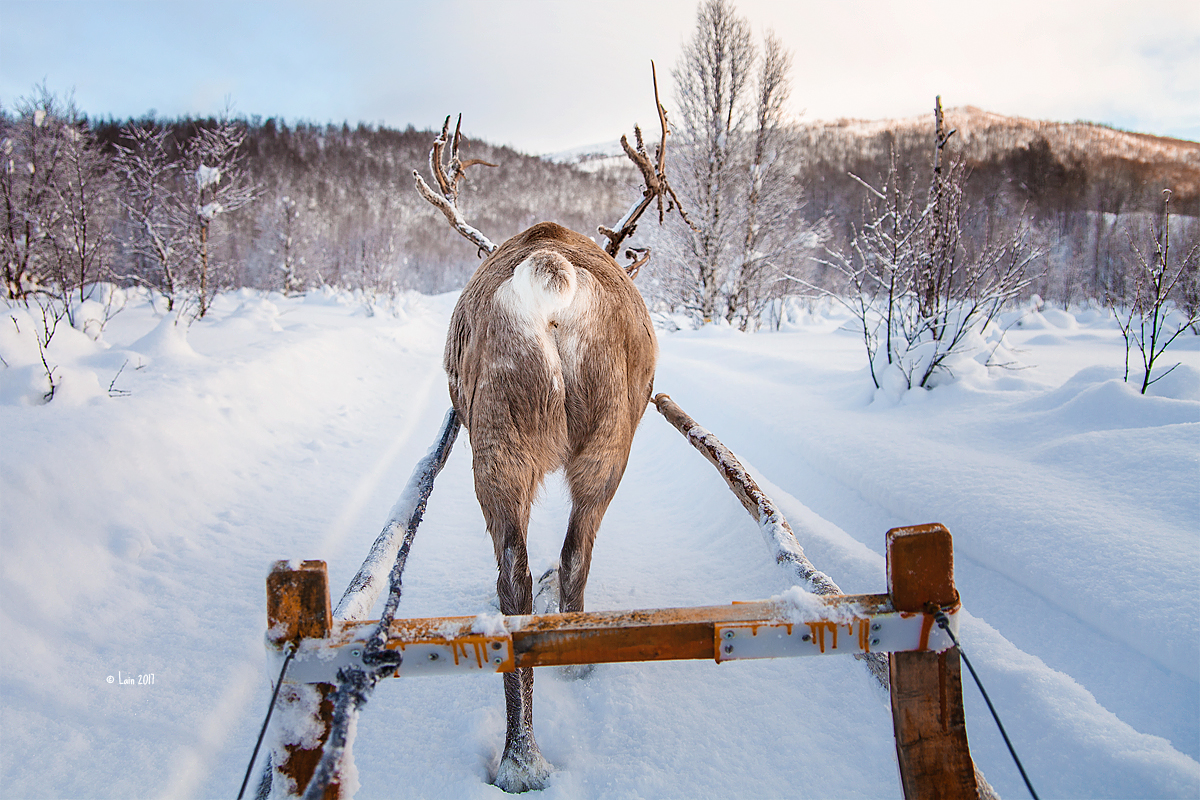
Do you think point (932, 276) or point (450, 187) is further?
point (932, 276)

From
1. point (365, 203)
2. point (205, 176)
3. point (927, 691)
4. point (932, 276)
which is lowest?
point (927, 691)

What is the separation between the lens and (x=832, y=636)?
39.6 inches

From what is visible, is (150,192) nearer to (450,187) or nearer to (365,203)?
(450,187)

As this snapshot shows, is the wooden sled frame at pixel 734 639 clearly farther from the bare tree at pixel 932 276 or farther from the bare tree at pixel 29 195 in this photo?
the bare tree at pixel 29 195

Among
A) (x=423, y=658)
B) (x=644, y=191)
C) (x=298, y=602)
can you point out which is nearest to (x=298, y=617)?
(x=298, y=602)

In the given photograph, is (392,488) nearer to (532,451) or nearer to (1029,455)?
(532,451)

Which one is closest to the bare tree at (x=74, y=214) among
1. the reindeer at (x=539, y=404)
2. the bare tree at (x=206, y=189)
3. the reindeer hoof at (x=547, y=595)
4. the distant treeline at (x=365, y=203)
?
the bare tree at (x=206, y=189)

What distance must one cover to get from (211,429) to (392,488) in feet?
4.55

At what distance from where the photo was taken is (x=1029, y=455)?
2.92 metres

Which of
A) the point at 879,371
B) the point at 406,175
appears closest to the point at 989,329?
the point at 879,371

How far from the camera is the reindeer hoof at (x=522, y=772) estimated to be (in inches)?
64.4

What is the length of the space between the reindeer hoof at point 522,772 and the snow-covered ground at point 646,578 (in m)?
0.06

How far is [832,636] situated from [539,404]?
42.2 inches

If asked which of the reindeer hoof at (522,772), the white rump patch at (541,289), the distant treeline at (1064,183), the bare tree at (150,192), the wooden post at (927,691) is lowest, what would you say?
the reindeer hoof at (522,772)
